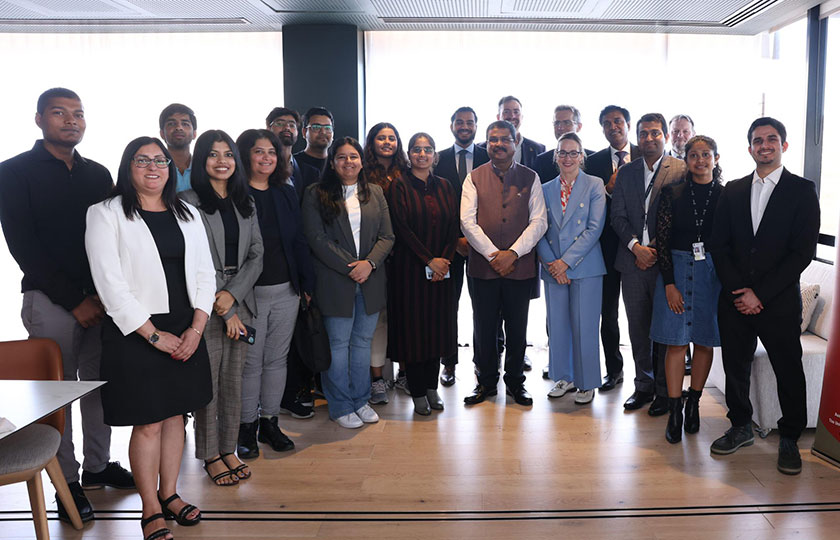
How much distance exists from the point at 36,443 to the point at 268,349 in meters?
1.22

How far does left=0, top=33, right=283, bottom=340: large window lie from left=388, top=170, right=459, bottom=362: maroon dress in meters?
3.04

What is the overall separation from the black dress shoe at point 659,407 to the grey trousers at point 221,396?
2.43 metres

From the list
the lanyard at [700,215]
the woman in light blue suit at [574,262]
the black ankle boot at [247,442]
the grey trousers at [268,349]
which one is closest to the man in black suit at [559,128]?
the woman in light blue suit at [574,262]

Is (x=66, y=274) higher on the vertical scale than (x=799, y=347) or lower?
higher

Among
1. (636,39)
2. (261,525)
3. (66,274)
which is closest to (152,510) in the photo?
(261,525)

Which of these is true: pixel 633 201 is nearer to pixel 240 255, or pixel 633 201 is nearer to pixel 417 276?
pixel 417 276

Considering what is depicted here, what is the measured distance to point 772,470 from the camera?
3.23 meters

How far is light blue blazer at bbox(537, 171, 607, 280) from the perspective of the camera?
399cm

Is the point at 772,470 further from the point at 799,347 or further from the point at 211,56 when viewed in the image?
the point at 211,56

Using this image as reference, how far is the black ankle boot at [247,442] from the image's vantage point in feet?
11.2

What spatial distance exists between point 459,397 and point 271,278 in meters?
1.69

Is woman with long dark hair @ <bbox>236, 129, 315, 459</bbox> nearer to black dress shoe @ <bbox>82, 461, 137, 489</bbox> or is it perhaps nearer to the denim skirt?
black dress shoe @ <bbox>82, 461, 137, 489</bbox>

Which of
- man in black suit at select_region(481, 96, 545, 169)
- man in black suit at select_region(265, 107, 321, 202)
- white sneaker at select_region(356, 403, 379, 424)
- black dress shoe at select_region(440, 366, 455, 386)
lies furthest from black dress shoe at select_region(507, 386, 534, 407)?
man in black suit at select_region(265, 107, 321, 202)

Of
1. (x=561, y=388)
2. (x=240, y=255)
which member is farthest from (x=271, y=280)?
(x=561, y=388)
